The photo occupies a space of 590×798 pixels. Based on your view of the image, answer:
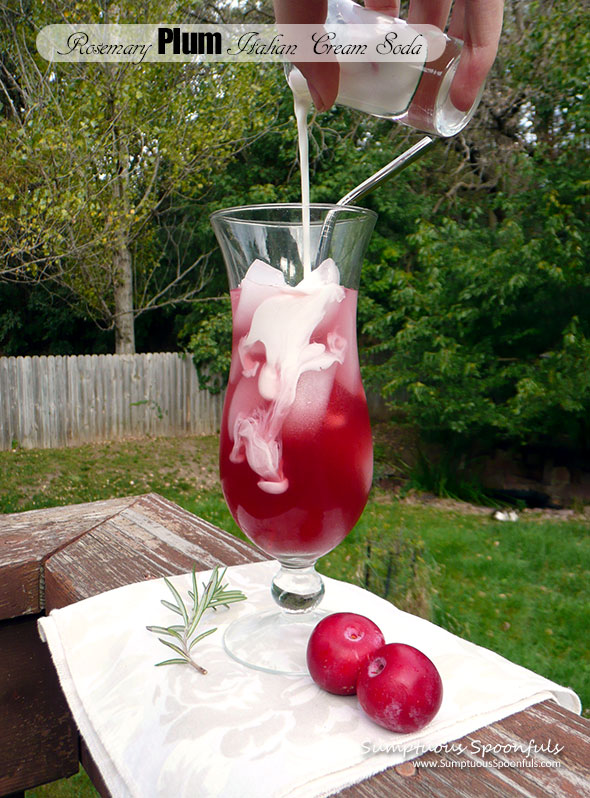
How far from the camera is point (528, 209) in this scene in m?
6.36

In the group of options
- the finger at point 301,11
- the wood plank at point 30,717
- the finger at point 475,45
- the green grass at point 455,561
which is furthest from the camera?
the green grass at point 455,561

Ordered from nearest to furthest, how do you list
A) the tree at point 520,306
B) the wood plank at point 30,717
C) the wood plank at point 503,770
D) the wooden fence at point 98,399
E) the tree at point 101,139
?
1. the wood plank at point 503,770
2. the wood plank at point 30,717
3. the tree at point 520,306
4. the tree at point 101,139
5. the wooden fence at point 98,399

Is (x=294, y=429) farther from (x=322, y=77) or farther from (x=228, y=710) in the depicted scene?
(x=322, y=77)

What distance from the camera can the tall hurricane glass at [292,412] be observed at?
100cm

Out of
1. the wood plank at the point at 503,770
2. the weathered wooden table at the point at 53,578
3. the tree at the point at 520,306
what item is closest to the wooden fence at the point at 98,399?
the tree at the point at 520,306

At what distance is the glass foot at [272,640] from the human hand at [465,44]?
78 cm

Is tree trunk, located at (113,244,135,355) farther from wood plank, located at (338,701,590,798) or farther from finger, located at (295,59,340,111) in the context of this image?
wood plank, located at (338,701,590,798)

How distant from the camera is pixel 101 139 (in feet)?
25.0

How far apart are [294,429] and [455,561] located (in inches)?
138

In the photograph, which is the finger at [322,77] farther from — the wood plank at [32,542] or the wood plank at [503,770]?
the wood plank at [32,542]

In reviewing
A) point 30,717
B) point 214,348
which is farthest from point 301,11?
point 214,348

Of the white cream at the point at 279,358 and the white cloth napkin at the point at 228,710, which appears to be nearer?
the white cloth napkin at the point at 228,710

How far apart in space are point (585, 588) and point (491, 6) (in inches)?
144

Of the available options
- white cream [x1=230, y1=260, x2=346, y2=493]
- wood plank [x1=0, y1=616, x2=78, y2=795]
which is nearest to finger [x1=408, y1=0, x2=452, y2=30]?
white cream [x1=230, y1=260, x2=346, y2=493]
